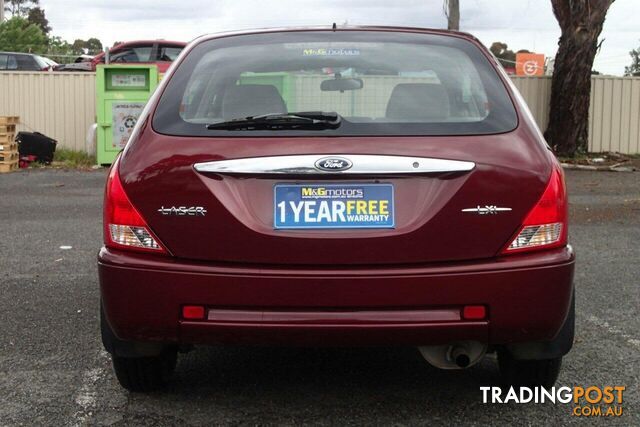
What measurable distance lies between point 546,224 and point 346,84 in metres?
1.13

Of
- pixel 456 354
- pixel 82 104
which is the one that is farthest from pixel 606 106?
pixel 456 354

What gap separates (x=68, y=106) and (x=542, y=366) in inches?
558

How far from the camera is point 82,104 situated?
16.0 meters

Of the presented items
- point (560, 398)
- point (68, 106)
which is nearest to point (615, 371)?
point (560, 398)

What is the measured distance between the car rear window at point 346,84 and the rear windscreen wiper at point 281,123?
0.08 feet

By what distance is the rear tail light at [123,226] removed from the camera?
9.76 feet

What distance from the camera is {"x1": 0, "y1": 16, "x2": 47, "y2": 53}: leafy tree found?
142 ft

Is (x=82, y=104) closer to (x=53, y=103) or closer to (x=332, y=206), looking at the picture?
(x=53, y=103)

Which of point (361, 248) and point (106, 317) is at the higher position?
point (361, 248)

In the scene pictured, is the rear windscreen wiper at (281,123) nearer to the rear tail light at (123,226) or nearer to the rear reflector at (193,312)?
the rear tail light at (123,226)

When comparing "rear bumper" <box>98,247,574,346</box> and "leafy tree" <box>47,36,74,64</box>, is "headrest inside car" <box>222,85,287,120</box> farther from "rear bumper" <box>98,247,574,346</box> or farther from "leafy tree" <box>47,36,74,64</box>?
"leafy tree" <box>47,36,74,64</box>

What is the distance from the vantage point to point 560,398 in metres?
3.49

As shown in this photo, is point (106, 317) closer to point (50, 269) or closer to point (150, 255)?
point (150, 255)

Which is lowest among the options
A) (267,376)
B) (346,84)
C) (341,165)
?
(267,376)
